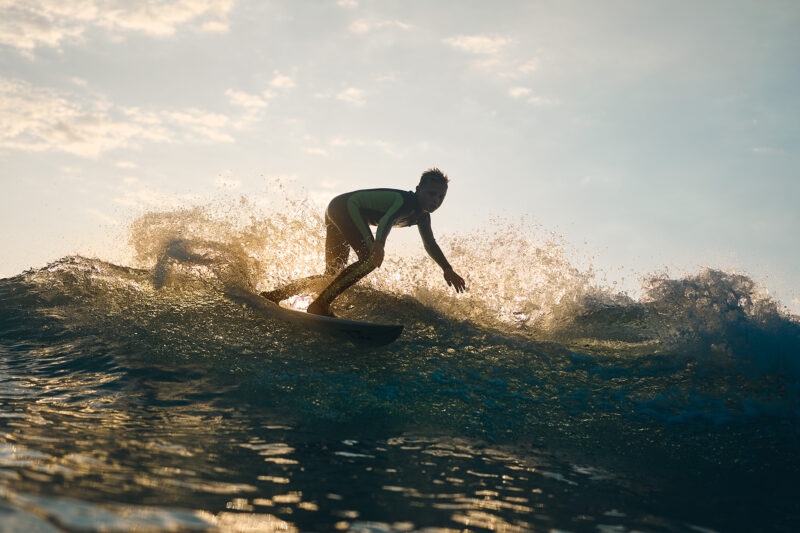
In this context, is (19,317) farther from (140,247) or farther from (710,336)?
(710,336)

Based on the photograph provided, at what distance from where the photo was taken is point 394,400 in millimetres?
4961

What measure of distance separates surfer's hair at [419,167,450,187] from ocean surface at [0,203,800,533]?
76.5 inches

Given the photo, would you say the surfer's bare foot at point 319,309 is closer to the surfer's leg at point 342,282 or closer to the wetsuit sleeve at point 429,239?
the surfer's leg at point 342,282

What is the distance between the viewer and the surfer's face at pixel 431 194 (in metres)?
6.51

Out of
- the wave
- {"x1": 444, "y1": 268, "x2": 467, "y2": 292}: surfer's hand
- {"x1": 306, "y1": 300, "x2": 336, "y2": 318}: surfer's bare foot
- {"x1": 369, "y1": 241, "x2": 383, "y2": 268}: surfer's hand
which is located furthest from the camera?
{"x1": 444, "y1": 268, "x2": 467, "y2": 292}: surfer's hand

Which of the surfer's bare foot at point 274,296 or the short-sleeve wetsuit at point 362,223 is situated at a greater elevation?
the short-sleeve wetsuit at point 362,223

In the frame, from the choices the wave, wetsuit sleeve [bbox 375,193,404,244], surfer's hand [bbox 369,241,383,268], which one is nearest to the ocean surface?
the wave

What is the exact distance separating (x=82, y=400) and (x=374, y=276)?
17.5ft

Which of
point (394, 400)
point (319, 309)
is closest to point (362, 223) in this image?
point (319, 309)

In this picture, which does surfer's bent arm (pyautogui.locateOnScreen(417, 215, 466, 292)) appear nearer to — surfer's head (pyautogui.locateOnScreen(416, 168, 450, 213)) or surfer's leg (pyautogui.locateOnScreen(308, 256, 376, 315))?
surfer's head (pyautogui.locateOnScreen(416, 168, 450, 213))

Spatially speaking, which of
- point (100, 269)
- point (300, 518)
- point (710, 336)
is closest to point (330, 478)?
point (300, 518)

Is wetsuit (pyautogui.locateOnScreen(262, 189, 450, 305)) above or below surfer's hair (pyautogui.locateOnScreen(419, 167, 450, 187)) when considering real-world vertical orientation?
below

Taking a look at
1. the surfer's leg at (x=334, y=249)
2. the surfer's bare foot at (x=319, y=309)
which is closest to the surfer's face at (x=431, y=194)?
the surfer's leg at (x=334, y=249)

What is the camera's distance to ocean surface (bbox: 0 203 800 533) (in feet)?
8.31
